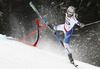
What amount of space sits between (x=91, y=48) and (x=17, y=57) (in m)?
9.09

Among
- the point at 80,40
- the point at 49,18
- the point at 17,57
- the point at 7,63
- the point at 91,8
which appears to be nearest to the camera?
the point at 7,63

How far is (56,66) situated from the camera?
438 centimetres

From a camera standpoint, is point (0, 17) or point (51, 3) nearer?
point (51, 3)

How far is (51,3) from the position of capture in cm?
1098

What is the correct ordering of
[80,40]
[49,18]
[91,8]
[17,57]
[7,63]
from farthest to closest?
[80,40]
[49,18]
[91,8]
[17,57]
[7,63]

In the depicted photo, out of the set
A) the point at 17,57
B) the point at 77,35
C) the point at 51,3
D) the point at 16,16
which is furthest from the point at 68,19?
the point at 16,16

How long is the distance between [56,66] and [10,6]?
8.82 metres

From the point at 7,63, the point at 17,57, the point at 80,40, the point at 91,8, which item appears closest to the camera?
the point at 7,63

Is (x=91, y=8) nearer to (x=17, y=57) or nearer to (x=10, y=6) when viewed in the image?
(x=10, y=6)

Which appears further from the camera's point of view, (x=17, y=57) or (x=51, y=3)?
(x=51, y=3)

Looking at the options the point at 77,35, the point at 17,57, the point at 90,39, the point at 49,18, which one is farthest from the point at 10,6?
the point at 17,57

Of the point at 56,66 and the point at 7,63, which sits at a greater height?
the point at 7,63

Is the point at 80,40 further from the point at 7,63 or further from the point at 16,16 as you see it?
the point at 7,63

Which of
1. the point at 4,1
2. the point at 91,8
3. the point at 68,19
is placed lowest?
the point at 91,8
